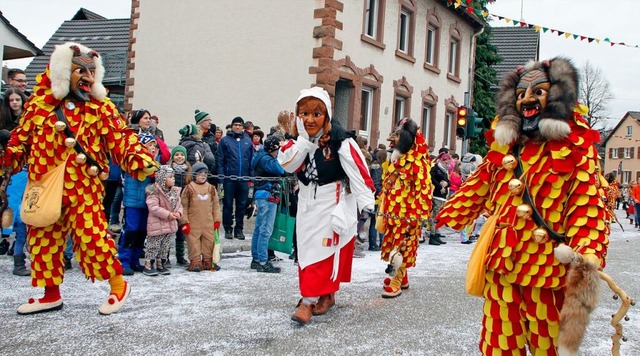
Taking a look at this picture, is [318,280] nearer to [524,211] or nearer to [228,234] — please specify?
[524,211]

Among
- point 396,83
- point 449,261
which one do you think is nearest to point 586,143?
point 449,261

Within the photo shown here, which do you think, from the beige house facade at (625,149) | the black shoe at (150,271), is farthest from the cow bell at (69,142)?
the beige house facade at (625,149)

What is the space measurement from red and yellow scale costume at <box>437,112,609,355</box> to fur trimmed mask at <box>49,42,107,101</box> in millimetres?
3322

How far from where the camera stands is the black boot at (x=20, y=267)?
20.9 ft

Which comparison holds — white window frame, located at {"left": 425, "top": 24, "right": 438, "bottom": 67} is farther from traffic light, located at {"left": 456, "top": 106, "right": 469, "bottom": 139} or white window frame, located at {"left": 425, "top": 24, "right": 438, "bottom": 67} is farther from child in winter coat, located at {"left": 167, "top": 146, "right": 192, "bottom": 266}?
child in winter coat, located at {"left": 167, "top": 146, "right": 192, "bottom": 266}

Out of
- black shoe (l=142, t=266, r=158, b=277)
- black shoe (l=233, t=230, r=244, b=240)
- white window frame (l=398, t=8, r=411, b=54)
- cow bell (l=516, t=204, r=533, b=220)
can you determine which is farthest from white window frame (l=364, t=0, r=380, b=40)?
cow bell (l=516, t=204, r=533, b=220)

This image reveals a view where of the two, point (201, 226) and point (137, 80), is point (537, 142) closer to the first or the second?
point (201, 226)

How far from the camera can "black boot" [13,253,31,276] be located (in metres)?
6.38

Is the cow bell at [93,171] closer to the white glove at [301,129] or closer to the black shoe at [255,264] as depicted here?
the white glove at [301,129]

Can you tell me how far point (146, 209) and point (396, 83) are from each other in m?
12.9

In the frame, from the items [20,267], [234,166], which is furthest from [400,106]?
[20,267]

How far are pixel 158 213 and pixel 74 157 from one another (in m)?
2.07

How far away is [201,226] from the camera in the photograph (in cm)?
734

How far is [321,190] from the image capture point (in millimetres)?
5129
